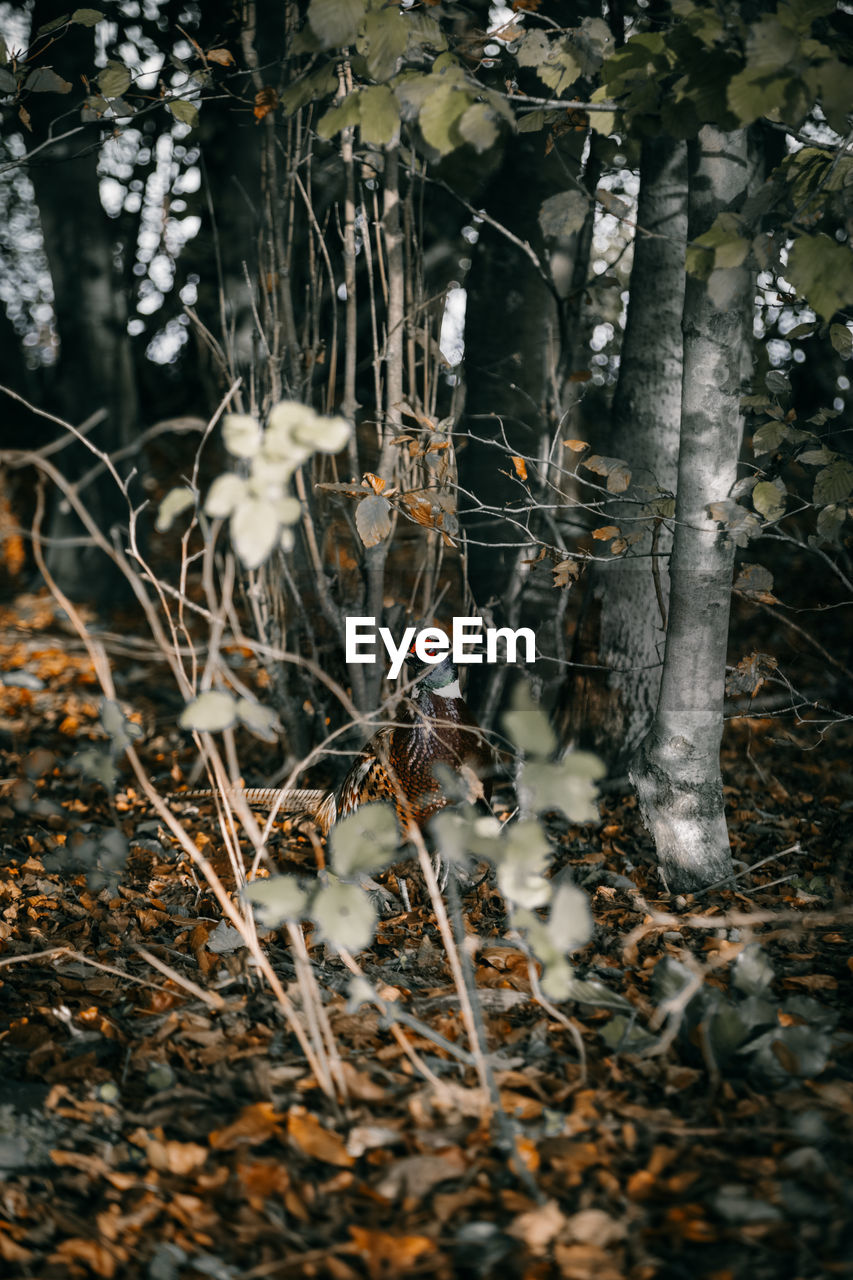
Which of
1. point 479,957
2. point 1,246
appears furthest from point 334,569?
point 1,246

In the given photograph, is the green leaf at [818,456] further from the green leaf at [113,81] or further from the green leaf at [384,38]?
the green leaf at [113,81]

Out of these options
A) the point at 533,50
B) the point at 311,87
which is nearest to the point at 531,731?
the point at 311,87

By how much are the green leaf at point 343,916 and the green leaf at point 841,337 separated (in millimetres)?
2016

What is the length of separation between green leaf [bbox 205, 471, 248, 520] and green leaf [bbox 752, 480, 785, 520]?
1.57 meters

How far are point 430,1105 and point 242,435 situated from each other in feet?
4.32

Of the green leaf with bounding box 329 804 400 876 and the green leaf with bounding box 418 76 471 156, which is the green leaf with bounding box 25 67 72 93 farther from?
the green leaf with bounding box 329 804 400 876

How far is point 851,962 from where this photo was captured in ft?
7.35

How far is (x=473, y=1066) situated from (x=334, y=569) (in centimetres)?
205

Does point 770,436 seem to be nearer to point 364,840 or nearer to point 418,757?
point 418,757

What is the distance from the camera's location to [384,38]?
199cm

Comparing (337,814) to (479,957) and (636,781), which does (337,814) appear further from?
(636,781)

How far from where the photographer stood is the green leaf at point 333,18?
1.94 metres

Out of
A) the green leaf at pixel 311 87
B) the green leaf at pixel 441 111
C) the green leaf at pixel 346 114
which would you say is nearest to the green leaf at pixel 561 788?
the green leaf at pixel 441 111

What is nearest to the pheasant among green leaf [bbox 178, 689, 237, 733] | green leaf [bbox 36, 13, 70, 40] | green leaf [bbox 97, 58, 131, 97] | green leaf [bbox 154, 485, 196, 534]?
green leaf [bbox 178, 689, 237, 733]
